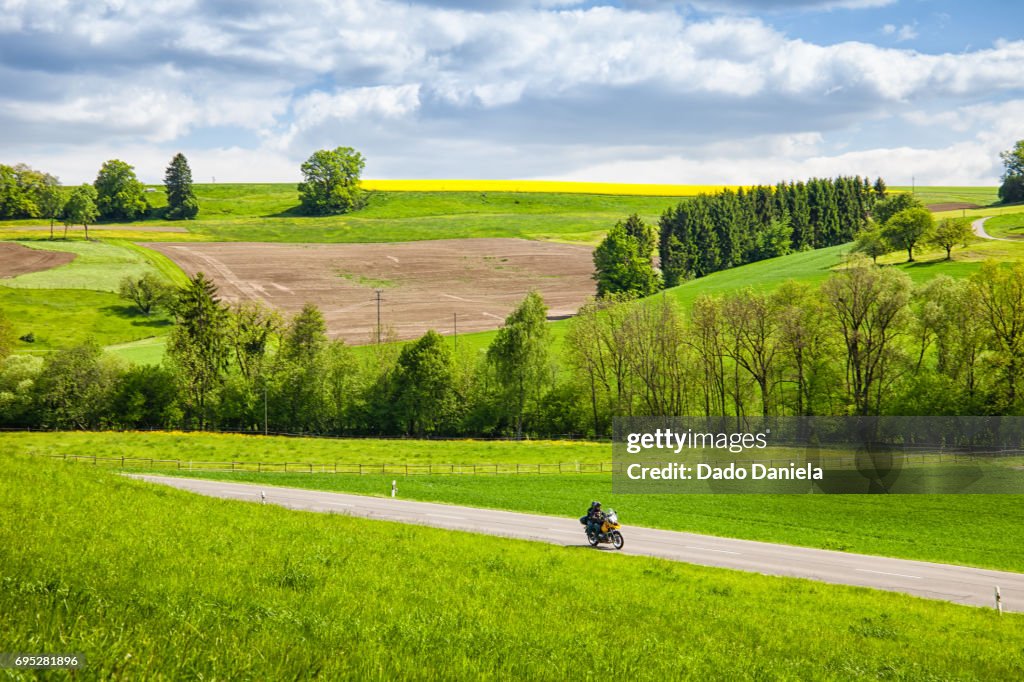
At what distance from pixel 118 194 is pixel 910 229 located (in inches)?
6647

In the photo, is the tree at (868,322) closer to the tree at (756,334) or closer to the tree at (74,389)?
the tree at (756,334)

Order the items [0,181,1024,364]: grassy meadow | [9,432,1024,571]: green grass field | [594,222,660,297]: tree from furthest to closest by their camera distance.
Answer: [594,222,660,297]: tree < [0,181,1024,364]: grassy meadow < [9,432,1024,571]: green grass field

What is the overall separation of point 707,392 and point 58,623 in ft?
268

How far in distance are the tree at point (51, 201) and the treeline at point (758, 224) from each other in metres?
127

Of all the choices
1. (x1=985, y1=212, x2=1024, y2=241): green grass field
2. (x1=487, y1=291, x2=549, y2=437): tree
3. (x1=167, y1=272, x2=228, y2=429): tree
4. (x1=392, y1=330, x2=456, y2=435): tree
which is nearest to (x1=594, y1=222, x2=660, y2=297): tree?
(x1=487, y1=291, x2=549, y2=437): tree

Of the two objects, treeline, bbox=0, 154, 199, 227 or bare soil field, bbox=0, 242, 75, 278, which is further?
treeline, bbox=0, 154, 199, 227

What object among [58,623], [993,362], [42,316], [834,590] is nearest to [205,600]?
[58,623]

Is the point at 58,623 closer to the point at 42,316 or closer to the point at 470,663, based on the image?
the point at 470,663

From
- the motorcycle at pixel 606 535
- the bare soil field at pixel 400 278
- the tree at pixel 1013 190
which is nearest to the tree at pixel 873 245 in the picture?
the bare soil field at pixel 400 278

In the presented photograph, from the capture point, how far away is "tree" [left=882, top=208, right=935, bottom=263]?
4877 inches

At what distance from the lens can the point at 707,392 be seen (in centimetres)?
8612

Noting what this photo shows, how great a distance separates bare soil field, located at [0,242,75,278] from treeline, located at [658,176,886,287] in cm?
11350

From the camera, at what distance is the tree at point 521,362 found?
89875 millimetres

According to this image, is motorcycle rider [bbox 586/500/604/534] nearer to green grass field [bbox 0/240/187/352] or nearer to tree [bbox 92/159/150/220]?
green grass field [bbox 0/240/187/352]
